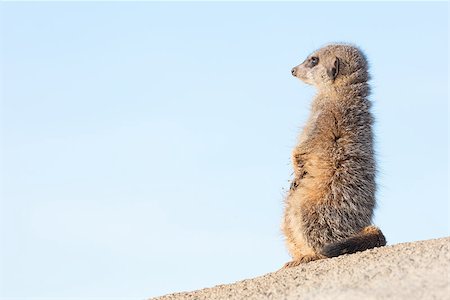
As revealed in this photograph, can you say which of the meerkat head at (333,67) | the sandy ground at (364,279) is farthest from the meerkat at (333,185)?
the sandy ground at (364,279)

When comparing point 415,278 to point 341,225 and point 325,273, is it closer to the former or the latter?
point 325,273

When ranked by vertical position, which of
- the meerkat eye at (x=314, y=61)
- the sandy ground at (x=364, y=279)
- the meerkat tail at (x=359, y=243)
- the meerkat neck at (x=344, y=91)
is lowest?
the sandy ground at (x=364, y=279)

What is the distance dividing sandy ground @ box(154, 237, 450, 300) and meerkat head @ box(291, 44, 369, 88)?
94.2 inches

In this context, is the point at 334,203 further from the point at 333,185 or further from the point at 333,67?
the point at 333,67

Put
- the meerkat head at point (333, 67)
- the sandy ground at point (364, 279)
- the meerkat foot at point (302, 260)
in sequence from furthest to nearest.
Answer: the meerkat head at point (333, 67)
the meerkat foot at point (302, 260)
the sandy ground at point (364, 279)

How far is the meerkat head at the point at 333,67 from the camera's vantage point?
28.9 ft

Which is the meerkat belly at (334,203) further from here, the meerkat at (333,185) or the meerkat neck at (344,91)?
the meerkat neck at (344,91)

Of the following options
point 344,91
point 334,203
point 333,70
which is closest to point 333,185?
point 334,203

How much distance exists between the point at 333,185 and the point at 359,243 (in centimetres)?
67

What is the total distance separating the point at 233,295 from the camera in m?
6.59

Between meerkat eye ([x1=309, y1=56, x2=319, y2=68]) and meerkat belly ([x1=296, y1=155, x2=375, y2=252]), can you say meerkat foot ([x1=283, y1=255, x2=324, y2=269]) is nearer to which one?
meerkat belly ([x1=296, y1=155, x2=375, y2=252])

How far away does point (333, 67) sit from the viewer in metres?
8.93

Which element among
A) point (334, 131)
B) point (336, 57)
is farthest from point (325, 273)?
point (336, 57)

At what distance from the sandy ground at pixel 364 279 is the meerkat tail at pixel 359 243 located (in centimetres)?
42
